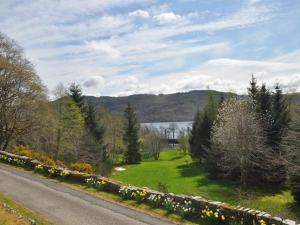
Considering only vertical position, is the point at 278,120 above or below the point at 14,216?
above

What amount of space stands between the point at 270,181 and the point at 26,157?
2796cm

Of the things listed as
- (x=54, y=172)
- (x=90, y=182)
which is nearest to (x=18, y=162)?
(x=54, y=172)

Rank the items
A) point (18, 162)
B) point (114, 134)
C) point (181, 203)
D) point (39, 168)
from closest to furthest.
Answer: point (181, 203) < point (39, 168) < point (18, 162) < point (114, 134)

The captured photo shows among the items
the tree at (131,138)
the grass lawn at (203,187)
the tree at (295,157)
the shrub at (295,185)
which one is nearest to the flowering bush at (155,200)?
the grass lawn at (203,187)

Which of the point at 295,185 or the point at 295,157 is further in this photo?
the point at 295,157

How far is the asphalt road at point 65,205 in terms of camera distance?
50.0 feet

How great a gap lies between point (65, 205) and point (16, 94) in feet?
103

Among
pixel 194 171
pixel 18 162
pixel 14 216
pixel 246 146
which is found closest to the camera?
pixel 14 216

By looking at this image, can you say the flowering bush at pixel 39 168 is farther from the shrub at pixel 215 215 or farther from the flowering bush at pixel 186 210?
the shrub at pixel 215 215

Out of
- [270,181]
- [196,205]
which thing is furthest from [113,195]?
[270,181]

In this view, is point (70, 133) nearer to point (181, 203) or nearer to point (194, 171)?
point (194, 171)

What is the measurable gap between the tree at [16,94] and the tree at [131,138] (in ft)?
122

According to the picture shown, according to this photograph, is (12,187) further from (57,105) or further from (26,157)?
(57,105)

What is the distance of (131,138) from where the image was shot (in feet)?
275
